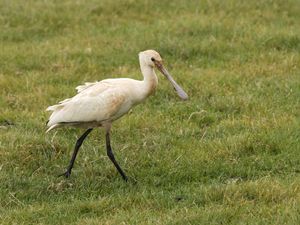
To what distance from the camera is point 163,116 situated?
28.5ft

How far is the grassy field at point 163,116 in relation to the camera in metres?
6.40

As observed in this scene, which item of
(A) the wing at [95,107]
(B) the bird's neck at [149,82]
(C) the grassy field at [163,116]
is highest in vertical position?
(B) the bird's neck at [149,82]

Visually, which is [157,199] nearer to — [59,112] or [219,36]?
[59,112]

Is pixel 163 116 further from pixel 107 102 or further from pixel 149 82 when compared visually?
pixel 107 102

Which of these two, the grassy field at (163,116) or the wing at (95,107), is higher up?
the wing at (95,107)

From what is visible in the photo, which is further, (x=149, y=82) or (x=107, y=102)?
(x=149, y=82)

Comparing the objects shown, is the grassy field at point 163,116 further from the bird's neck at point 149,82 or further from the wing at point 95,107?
the bird's neck at point 149,82

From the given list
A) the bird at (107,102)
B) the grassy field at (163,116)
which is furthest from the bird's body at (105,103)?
the grassy field at (163,116)

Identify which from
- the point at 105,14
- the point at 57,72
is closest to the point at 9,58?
the point at 57,72

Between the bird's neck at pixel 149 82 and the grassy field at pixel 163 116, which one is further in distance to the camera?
the bird's neck at pixel 149 82

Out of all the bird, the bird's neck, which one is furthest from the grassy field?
the bird's neck

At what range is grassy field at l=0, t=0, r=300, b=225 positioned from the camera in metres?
6.40

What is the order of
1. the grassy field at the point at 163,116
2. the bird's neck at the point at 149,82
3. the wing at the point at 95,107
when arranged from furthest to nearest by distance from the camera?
the bird's neck at the point at 149,82
the wing at the point at 95,107
the grassy field at the point at 163,116

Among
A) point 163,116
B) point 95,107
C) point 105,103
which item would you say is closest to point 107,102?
point 105,103
